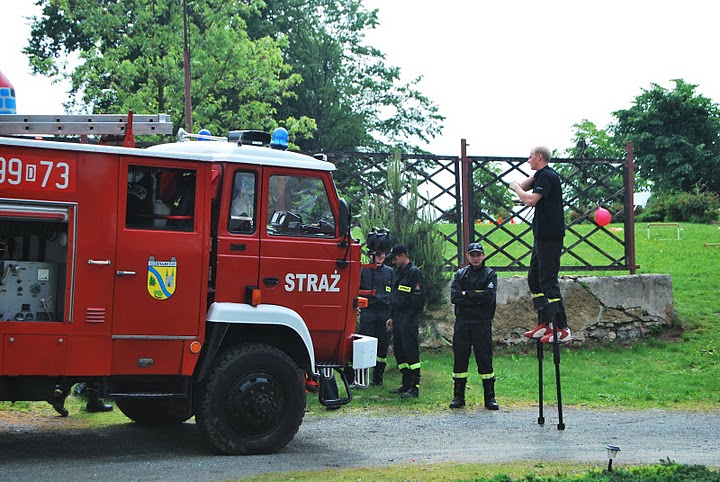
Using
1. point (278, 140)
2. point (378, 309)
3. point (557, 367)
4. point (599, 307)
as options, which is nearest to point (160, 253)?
point (278, 140)

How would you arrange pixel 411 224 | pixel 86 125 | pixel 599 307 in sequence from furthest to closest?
pixel 599 307
pixel 411 224
pixel 86 125

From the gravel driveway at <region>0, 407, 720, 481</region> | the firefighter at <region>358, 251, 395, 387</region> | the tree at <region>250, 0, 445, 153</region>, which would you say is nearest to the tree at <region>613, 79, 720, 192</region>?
the tree at <region>250, 0, 445, 153</region>

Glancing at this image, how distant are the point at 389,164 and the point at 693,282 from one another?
26.3ft

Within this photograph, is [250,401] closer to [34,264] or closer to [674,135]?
[34,264]

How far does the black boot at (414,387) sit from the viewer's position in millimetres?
12773

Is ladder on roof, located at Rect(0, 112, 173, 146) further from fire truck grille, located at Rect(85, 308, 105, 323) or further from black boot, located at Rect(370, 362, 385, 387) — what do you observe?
black boot, located at Rect(370, 362, 385, 387)

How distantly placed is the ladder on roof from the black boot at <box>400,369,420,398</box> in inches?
207

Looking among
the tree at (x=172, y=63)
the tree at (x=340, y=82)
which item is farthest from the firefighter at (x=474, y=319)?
the tree at (x=340, y=82)

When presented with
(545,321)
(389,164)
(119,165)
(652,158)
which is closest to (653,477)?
(545,321)

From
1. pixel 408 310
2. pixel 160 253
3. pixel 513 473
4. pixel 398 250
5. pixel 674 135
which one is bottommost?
pixel 513 473

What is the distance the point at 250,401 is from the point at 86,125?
10.4 ft

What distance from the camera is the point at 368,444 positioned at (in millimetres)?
9711

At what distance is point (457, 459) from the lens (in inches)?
351

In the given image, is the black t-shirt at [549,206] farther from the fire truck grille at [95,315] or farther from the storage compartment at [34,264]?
the storage compartment at [34,264]
